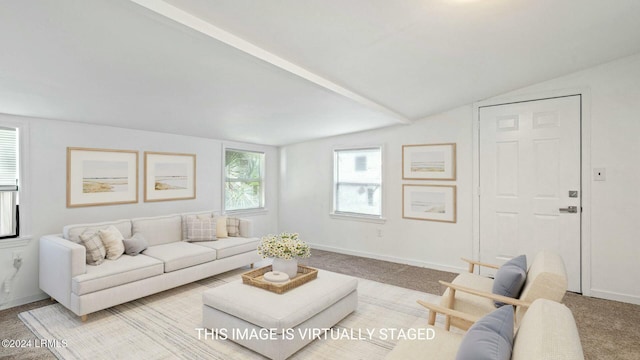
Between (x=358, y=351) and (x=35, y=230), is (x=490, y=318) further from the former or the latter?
(x=35, y=230)

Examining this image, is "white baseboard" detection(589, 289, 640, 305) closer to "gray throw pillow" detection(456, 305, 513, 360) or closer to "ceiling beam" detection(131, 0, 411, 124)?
"gray throw pillow" detection(456, 305, 513, 360)

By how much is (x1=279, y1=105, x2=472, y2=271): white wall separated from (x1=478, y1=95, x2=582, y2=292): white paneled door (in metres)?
0.26

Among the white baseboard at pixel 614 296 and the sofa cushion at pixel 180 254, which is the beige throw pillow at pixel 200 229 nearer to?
the sofa cushion at pixel 180 254

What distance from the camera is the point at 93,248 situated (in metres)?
3.19

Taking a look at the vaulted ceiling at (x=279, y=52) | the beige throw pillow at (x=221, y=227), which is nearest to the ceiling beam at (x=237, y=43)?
the vaulted ceiling at (x=279, y=52)

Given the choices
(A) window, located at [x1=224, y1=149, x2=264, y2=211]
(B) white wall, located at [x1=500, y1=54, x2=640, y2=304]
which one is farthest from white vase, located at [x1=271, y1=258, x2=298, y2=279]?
(B) white wall, located at [x1=500, y1=54, x2=640, y2=304]

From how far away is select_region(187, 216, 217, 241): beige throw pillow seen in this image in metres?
4.26

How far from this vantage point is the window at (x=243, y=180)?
560 centimetres

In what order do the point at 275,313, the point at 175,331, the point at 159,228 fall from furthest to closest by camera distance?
the point at 159,228
the point at 175,331
the point at 275,313

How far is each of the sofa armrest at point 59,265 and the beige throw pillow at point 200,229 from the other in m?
1.37

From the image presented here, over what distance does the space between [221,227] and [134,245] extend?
3.92ft

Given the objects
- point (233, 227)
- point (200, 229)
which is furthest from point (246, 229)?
point (200, 229)

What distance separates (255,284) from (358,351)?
1.03m

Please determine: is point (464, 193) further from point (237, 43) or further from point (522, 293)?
point (237, 43)
